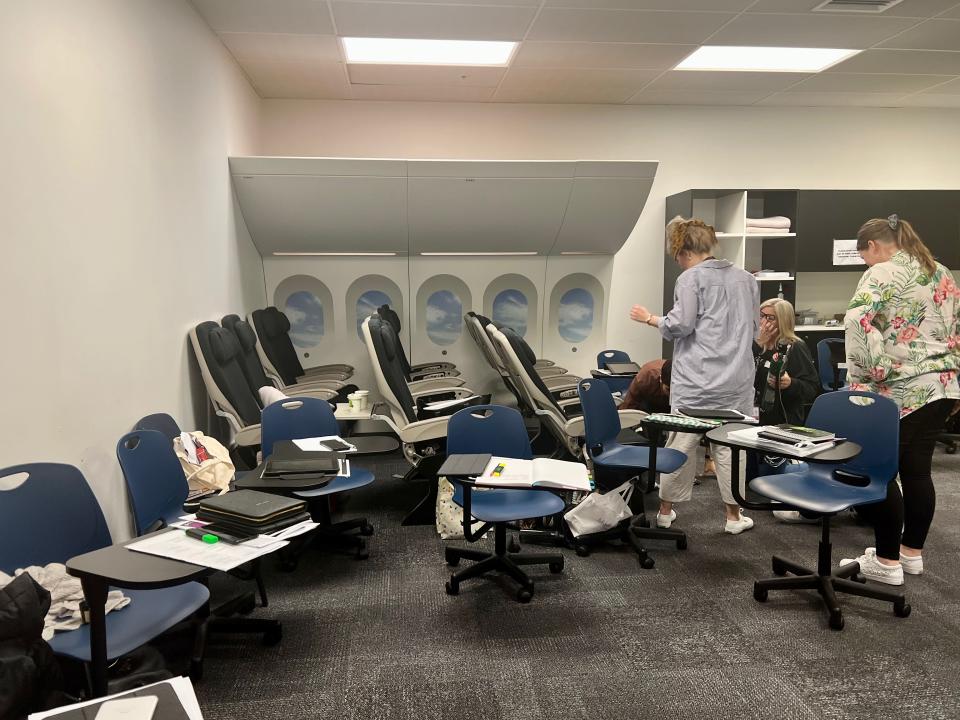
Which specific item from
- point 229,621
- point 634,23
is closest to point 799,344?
point 634,23

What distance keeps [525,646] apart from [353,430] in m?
3.14

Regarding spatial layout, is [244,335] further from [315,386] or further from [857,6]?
[857,6]

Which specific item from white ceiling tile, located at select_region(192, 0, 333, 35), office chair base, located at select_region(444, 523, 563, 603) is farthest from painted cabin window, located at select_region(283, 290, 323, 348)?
office chair base, located at select_region(444, 523, 563, 603)

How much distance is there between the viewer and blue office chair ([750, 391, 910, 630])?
9.08ft

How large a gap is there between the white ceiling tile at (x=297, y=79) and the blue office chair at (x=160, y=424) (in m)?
3.28

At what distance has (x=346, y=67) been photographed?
210 inches

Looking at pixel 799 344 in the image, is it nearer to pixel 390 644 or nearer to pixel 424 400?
pixel 424 400

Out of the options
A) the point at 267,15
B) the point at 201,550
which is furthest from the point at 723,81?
the point at 201,550

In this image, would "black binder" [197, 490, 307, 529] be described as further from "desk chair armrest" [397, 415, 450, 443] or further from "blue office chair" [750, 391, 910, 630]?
"blue office chair" [750, 391, 910, 630]

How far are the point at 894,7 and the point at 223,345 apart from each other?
15.4 ft

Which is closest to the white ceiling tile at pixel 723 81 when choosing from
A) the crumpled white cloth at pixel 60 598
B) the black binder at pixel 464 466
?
the black binder at pixel 464 466

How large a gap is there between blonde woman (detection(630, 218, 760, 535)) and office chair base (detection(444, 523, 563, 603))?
1.12 metres

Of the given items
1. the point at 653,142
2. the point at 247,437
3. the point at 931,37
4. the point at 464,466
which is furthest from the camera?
the point at 653,142

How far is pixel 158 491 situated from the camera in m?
2.63
